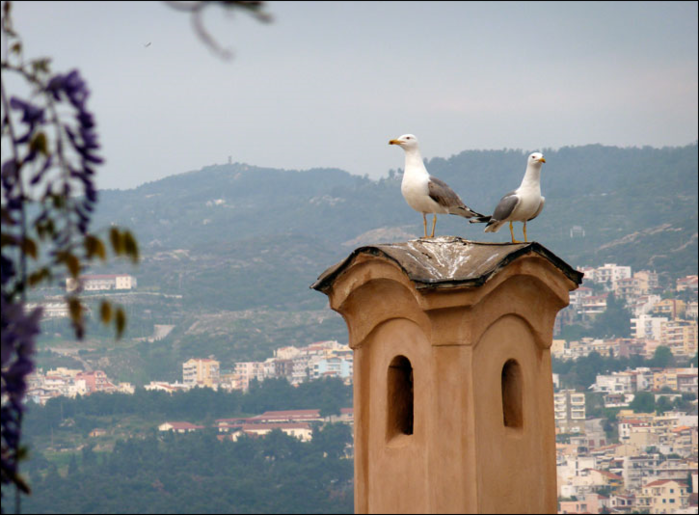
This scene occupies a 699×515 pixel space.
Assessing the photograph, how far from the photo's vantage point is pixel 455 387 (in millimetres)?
7832

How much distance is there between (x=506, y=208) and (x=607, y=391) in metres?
117

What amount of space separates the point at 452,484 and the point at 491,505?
11.5 inches

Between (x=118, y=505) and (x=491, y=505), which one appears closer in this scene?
(x=491, y=505)

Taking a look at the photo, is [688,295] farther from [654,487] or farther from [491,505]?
[491,505]

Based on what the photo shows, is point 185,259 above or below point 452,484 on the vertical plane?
above

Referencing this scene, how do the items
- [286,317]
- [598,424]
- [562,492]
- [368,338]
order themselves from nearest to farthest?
[368,338] < [562,492] < [598,424] < [286,317]

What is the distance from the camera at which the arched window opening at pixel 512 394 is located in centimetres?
831

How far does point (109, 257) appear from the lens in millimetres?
4051

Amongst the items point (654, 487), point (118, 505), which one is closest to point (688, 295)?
point (654, 487)

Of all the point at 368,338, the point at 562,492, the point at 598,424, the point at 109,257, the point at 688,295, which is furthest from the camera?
the point at 688,295

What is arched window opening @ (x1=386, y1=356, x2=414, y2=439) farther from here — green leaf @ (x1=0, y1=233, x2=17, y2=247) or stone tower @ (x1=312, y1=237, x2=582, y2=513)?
green leaf @ (x1=0, y1=233, x2=17, y2=247)

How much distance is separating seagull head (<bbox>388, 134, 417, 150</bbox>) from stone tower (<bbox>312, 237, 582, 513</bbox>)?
131 cm

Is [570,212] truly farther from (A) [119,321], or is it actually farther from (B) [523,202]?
(A) [119,321]

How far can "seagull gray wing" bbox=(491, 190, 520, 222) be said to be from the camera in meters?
9.33
